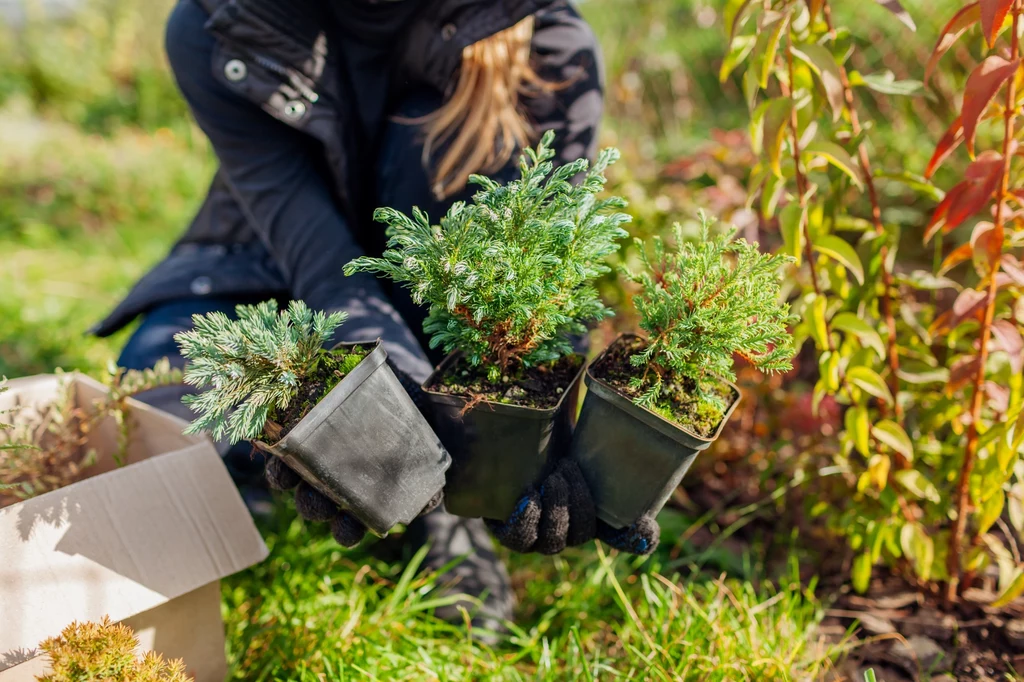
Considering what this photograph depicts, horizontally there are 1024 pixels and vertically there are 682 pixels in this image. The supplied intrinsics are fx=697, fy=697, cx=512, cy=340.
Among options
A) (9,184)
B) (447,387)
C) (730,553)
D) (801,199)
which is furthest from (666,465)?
(9,184)

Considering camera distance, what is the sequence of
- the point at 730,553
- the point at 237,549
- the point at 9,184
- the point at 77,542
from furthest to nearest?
the point at 9,184 → the point at 730,553 → the point at 237,549 → the point at 77,542

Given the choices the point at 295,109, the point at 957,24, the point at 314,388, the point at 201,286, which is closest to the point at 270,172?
the point at 295,109

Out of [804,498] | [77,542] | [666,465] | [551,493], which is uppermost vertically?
[666,465]

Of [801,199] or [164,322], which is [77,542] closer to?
[164,322]

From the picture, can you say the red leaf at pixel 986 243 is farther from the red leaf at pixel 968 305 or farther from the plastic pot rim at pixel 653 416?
the plastic pot rim at pixel 653 416

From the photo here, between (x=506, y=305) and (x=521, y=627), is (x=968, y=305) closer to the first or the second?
(x=506, y=305)

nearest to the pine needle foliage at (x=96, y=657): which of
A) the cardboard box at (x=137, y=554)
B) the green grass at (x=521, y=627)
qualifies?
the cardboard box at (x=137, y=554)

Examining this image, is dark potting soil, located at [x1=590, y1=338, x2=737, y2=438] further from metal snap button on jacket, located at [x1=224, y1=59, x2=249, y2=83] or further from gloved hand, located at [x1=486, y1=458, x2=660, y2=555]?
metal snap button on jacket, located at [x1=224, y1=59, x2=249, y2=83]

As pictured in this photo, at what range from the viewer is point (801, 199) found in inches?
51.9

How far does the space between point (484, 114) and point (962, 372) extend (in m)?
1.16

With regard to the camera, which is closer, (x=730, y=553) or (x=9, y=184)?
(x=730, y=553)

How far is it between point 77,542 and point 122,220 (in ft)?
13.3

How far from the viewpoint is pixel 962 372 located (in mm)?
1383

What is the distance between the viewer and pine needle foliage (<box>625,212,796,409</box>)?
41.3 inches
